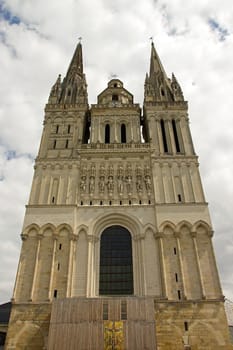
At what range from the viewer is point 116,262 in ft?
75.9

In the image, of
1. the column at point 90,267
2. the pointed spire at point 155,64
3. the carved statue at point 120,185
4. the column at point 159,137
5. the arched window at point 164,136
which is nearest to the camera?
the column at point 90,267

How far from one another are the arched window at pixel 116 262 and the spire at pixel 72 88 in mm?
17525

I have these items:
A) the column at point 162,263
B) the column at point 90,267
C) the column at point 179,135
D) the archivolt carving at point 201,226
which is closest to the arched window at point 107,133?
the column at point 179,135

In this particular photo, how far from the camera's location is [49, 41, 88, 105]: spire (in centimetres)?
3572

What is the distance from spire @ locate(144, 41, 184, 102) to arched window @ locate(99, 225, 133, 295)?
58.3ft

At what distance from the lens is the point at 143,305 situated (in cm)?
1861

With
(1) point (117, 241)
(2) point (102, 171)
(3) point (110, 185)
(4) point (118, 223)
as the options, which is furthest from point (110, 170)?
(1) point (117, 241)

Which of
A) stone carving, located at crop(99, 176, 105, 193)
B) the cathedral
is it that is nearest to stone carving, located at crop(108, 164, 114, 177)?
the cathedral

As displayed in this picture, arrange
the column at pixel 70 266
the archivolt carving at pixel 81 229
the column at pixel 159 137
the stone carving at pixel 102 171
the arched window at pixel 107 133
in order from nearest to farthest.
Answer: the column at pixel 70 266, the archivolt carving at pixel 81 229, the stone carving at pixel 102 171, the column at pixel 159 137, the arched window at pixel 107 133

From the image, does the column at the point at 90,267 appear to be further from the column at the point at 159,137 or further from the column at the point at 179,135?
the column at the point at 179,135

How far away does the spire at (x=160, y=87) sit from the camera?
35.6m

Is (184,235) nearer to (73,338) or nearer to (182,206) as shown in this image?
(182,206)

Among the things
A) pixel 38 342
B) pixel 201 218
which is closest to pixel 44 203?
pixel 38 342

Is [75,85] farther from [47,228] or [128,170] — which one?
[47,228]
